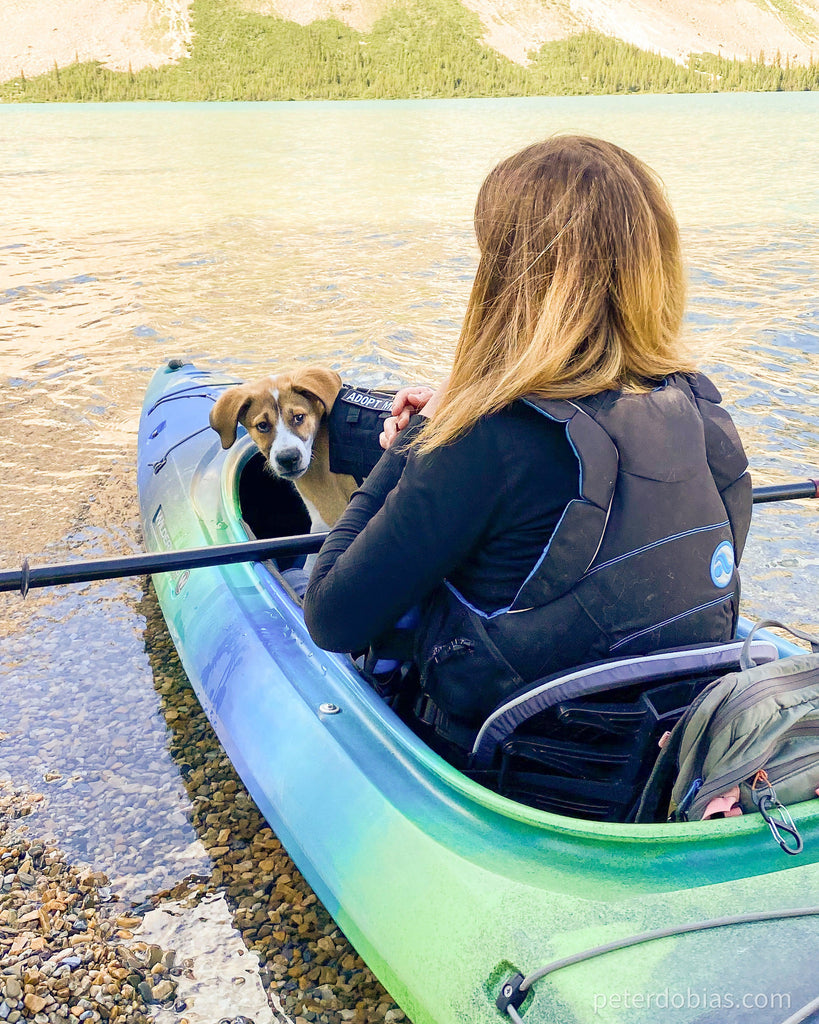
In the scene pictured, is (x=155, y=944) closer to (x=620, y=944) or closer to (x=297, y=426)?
(x=620, y=944)

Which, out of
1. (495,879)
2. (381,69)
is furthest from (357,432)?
(381,69)

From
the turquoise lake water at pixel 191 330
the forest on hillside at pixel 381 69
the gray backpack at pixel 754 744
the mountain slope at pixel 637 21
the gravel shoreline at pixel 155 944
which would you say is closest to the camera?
the gray backpack at pixel 754 744

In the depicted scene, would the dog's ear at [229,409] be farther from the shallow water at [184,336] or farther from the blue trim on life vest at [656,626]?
the blue trim on life vest at [656,626]

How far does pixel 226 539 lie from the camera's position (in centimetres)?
361

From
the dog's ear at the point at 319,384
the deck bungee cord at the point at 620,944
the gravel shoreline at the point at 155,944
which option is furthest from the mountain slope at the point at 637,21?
the deck bungee cord at the point at 620,944

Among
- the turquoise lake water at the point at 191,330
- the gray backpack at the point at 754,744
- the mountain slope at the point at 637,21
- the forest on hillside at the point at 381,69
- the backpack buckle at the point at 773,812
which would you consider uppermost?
the mountain slope at the point at 637,21

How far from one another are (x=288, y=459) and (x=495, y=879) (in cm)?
221

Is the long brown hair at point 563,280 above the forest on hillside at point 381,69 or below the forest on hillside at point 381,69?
below

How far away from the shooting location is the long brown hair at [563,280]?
1719mm

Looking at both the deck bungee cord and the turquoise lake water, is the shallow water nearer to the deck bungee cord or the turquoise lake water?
the turquoise lake water

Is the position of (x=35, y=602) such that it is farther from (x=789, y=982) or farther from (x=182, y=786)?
(x=789, y=982)

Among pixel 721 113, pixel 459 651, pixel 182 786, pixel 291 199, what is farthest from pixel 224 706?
pixel 721 113

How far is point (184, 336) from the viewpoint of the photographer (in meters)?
10.2

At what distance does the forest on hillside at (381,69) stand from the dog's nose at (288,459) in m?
93.9
